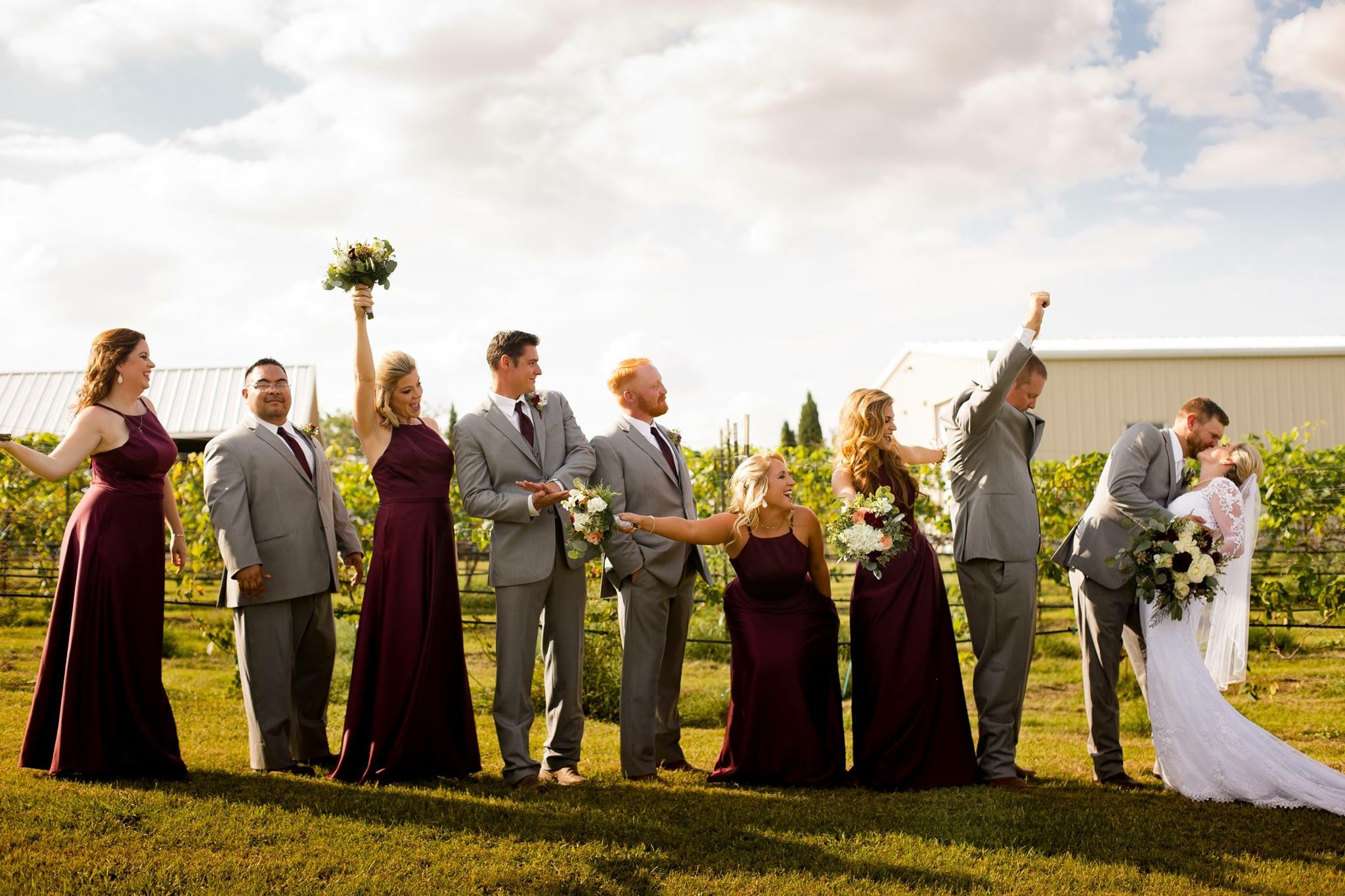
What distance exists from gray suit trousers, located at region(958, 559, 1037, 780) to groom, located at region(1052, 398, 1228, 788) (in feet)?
1.39

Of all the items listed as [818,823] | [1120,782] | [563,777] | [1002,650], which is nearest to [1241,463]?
[1002,650]

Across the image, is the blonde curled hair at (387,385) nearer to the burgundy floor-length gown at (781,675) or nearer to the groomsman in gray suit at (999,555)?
the burgundy floor-length gown at (781,675)

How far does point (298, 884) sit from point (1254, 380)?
20.4 meters

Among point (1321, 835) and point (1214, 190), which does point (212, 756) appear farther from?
point (1214, 190)

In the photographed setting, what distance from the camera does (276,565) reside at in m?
5.38

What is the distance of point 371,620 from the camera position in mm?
5195

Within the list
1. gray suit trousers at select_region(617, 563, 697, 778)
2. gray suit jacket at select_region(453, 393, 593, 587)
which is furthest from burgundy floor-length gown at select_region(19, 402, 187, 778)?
gray suit trousers at select_region(617, 563, 697, 778)

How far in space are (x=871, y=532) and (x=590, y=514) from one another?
1.34 metres

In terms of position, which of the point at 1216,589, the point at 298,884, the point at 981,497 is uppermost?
the point at 981,497

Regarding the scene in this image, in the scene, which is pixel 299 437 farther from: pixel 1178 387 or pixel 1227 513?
pixel 1178 387

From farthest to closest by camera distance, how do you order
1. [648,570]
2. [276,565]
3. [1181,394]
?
1. [1181,394]
2. [648,570]
3. [276,565]

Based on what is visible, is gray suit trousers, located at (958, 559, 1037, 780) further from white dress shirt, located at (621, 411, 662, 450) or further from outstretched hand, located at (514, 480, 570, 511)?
outstretched hand, located at (514, 480, 570, 511)

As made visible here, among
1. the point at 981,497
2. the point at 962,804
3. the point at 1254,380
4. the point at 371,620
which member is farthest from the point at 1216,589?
the point at 1254,380

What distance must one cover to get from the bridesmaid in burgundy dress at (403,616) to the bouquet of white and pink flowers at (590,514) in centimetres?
72
